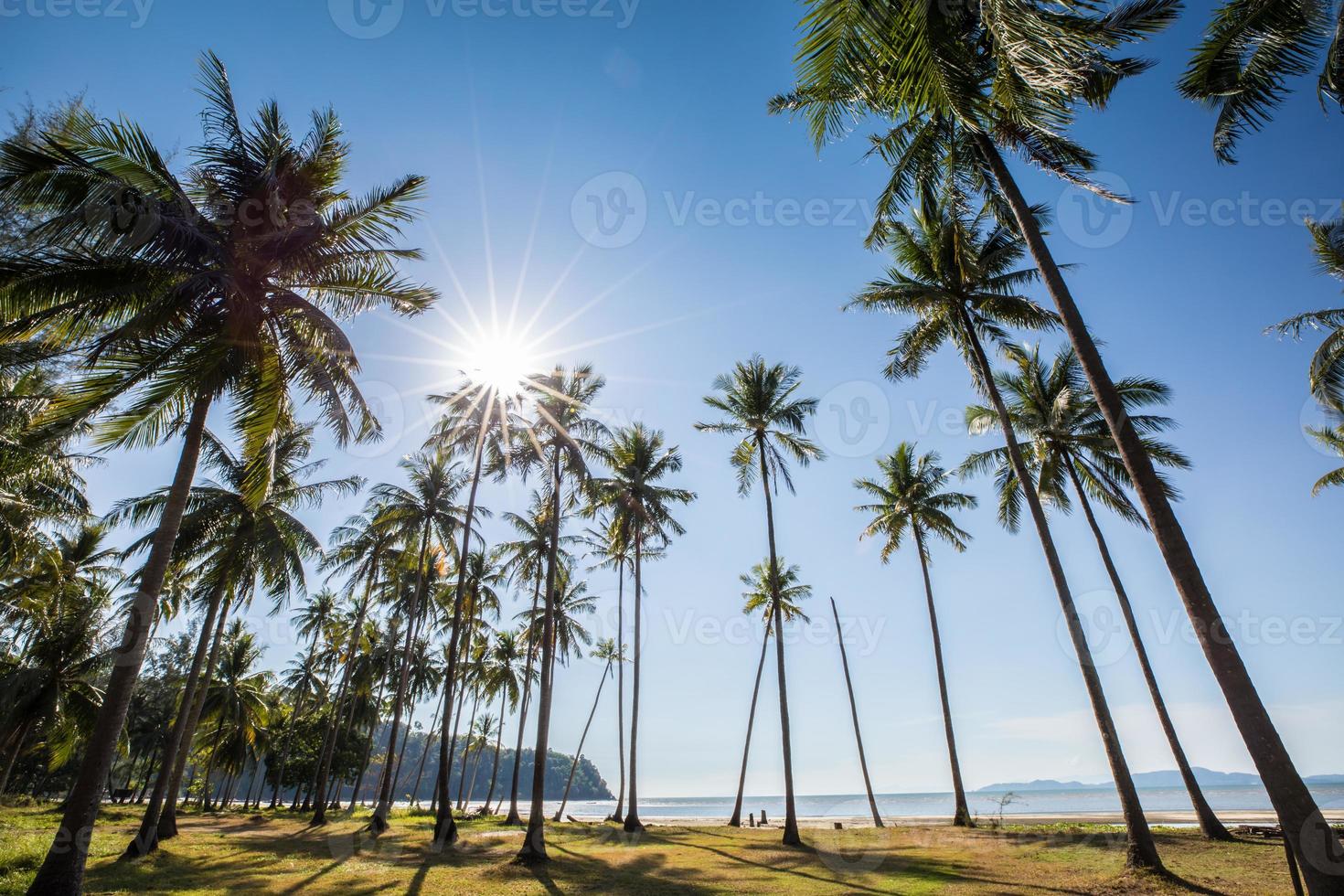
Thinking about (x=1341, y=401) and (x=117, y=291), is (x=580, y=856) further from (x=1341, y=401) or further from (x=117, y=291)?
(x=1341, y=401)

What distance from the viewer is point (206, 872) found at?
473 inches

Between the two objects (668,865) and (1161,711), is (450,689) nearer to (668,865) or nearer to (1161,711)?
(668,865)

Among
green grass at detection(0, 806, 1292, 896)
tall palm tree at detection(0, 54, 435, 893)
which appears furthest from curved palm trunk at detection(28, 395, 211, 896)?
green grass at detection(0, 806, 1292, 896)

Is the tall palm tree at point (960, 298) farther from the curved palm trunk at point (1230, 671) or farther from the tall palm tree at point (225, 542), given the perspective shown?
the tall palm tree at point (225, 542)

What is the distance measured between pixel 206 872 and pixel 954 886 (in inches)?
597

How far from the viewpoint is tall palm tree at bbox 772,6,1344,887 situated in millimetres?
5945

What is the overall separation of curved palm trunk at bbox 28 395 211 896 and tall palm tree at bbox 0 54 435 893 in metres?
0.02

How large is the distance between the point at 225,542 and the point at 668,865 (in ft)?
55.2

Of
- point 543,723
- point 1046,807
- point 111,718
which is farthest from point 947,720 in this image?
point 1046,807

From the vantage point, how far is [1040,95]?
7.29 m

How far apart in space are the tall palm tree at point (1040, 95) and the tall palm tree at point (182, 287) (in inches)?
310

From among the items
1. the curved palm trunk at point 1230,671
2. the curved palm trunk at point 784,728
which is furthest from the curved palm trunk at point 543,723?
the curved palm trunk at point 1230,671

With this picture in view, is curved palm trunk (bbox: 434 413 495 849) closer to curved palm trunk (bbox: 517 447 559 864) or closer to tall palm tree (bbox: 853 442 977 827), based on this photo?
curved palm trunk (bbox: 517 447 559 864)

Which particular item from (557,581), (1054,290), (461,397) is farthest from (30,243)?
(557,581)
